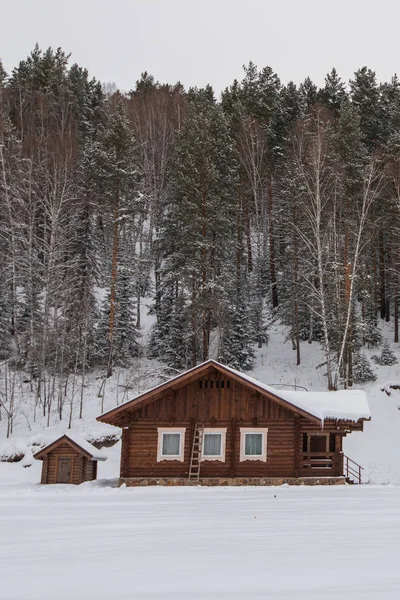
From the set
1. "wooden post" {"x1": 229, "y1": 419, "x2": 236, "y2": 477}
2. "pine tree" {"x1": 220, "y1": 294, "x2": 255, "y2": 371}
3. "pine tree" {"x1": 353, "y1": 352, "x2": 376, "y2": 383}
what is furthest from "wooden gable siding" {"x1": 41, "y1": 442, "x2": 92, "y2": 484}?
"pine tree" {"x1": 353, "y1": 352, "x2": 376, "y2": 383}

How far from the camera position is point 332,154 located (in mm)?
34062

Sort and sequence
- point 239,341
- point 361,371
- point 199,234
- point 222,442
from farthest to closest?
1. point 239,341
2. point 199,234
3. point 361,371
4. point 222,442

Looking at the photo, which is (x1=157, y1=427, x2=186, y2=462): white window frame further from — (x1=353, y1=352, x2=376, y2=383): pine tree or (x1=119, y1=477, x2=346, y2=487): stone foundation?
(x1=353, y1=352, x2=376, y2=383): pine tree

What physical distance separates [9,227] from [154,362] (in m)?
13.4

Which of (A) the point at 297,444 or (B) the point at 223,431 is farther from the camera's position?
(B) the point at 223,431

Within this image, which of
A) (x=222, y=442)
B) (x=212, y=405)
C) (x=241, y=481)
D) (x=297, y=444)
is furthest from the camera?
(x=212, y=405)

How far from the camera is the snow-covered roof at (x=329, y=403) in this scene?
74.3ft

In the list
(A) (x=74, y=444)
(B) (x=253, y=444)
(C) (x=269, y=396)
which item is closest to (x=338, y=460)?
(B) (x=253, y=444)

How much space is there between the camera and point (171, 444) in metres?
23.2

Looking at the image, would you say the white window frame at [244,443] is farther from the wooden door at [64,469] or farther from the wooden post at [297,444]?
the wooden door at [64,469]

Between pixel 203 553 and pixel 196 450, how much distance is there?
54.3ft

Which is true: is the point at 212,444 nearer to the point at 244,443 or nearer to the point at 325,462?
the point at 244,443

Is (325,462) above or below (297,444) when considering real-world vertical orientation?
below

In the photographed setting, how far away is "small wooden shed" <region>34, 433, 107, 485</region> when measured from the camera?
926 inches
